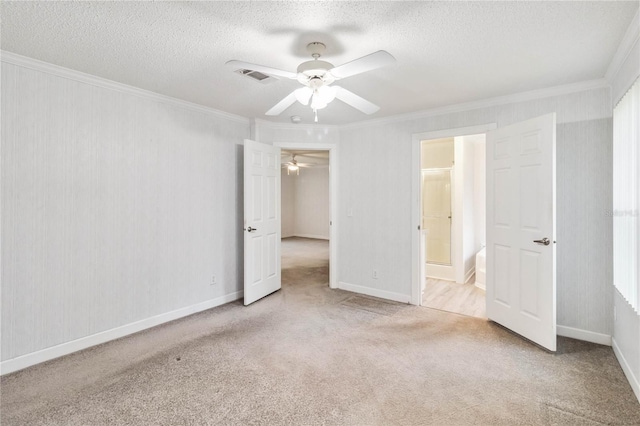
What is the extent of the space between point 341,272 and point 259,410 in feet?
9.25

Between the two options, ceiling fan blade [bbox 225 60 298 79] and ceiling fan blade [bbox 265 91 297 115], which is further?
ceiling fan blade [bbox 265 91 297 115]

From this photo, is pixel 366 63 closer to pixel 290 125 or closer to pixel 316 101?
pixel 316 101

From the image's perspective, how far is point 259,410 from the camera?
1963 mm

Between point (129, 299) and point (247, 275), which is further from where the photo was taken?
point (247, 275)

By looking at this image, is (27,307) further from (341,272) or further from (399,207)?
(399,207)

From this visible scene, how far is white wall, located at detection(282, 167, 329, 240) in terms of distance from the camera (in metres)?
10.7

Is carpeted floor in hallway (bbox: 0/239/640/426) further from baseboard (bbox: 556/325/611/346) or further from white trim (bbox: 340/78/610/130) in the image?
white trim (bbox: 340/78/610/130)

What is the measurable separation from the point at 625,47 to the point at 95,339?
482 cm

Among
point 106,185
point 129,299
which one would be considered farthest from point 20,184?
point 129,299

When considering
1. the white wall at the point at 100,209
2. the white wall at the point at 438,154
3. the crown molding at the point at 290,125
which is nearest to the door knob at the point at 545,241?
the white wall at the point at 438,154

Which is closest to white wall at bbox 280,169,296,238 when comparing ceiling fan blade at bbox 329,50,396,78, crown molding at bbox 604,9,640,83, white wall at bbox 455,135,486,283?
Answer: white wall at bbox 455,135,486,283

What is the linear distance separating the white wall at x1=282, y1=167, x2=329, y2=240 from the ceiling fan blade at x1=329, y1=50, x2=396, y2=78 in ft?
28.2

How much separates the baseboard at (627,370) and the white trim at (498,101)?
2280 millimetres

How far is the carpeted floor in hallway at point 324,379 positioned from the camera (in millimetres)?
1917
